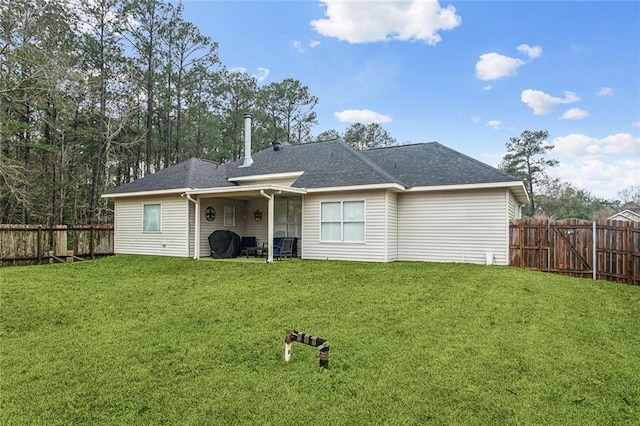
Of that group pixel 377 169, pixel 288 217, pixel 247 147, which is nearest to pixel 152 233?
pixel 288 217

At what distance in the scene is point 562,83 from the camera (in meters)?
17.3

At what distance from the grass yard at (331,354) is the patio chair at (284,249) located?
418 cm

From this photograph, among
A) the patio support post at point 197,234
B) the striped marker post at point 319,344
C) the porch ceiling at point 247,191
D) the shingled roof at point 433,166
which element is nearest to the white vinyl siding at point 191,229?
the patio support post at point 197,234

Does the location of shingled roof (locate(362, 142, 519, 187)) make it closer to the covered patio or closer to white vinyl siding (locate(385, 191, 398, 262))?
white vinyl siding (locate(385, 191, 398, 262))

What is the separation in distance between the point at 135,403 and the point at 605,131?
1045 inches

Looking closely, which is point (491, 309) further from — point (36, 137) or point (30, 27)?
point (36, 137)

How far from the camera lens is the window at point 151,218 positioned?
13.5 meters

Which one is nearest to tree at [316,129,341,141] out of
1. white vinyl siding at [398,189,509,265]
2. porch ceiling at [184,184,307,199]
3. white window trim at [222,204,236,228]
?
white window trim at [222,204,236,228]

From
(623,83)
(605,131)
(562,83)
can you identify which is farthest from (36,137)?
(605,131)

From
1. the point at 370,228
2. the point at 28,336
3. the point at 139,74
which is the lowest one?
the point at 28,336

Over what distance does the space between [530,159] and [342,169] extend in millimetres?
24649

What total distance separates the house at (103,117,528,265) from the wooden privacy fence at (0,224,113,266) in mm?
870

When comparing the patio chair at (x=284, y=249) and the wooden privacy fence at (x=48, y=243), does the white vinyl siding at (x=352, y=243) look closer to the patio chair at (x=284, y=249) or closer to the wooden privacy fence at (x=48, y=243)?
the patio chair at (x=284, y=249)

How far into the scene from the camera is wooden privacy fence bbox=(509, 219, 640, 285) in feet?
29.0
